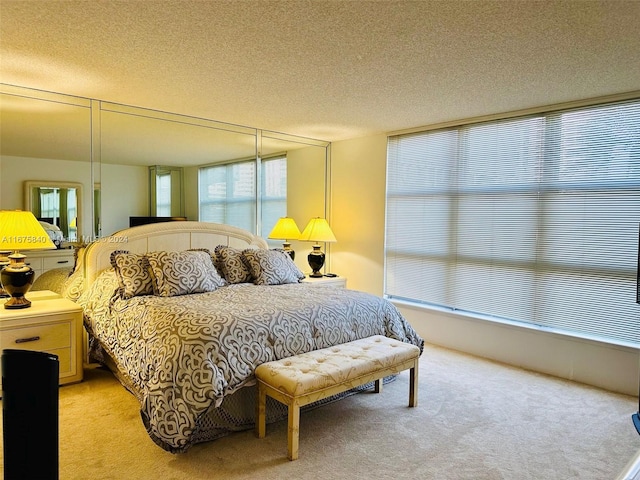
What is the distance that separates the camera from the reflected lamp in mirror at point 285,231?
203 inches

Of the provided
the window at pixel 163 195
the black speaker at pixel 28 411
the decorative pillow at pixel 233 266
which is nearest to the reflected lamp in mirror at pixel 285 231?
the decorative pillow at pixel 233 266

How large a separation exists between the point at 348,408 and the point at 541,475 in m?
1.27

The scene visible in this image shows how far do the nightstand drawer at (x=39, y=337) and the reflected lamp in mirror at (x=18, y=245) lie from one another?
0.23 meters

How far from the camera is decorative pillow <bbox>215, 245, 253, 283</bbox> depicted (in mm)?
4066

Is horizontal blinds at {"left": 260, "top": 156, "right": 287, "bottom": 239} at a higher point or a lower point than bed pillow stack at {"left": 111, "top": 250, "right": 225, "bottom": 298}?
higher

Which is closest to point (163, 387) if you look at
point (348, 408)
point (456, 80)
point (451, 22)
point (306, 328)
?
point (306, 328)

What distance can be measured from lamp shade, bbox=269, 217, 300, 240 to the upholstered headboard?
0.17 meters

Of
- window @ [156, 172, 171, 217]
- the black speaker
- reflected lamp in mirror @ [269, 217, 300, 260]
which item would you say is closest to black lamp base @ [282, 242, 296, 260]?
reflected lamp in mirror @ [269, 217, 300, 260]

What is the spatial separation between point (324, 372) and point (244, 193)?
2.87 m

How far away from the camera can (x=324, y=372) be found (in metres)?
2.55

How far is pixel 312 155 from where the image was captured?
18.6 ft

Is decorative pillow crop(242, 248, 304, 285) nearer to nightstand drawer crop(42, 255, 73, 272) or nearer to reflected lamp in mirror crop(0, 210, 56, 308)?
nightstand drawer crop(42, 255, 73, 272)

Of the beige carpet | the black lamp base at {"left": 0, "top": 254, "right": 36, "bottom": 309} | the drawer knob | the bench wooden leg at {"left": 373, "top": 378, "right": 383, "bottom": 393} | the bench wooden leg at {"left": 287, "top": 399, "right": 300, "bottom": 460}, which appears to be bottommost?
the beige carpet

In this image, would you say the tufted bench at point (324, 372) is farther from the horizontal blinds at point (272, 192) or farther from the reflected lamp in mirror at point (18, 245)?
the horizontal blinds at point (272, 192)
